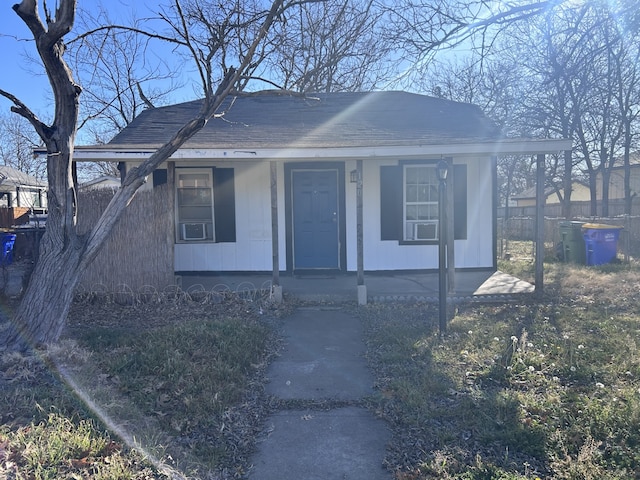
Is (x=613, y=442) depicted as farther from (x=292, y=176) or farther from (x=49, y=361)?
(x=292, y=176)

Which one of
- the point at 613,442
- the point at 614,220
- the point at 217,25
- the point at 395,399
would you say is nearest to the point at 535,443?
the point at 613,442

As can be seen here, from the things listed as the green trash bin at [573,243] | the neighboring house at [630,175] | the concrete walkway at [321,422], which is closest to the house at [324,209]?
the concrete walkway at [321,422]

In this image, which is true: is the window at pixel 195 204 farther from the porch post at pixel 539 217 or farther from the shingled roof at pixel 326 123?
the porch post at pixel 539 217

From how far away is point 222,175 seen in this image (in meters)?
8.96

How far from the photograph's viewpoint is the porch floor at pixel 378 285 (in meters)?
7.36

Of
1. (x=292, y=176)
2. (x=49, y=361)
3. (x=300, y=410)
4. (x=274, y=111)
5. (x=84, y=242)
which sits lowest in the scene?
(x=300, y=410)

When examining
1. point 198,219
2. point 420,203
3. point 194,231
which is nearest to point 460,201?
point 420,203

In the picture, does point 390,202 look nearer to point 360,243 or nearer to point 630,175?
point 360,243

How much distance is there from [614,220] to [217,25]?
1317 centimetres

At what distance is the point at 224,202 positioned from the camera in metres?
9.00

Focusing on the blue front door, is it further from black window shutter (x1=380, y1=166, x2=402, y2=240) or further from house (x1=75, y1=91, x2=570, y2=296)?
black window shutter (x1=380, y1=166, x2=402, y2=240)

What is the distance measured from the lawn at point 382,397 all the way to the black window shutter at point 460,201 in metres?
2.82

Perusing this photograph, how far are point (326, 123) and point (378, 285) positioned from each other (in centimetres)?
373

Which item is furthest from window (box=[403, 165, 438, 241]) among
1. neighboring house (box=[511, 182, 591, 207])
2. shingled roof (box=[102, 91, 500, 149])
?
neighboring house (box=[511, 182, 591, 207])
